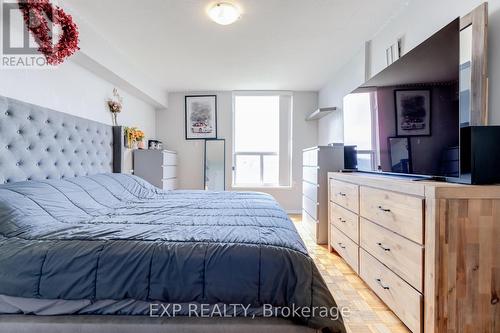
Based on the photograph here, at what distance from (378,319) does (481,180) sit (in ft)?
3.27

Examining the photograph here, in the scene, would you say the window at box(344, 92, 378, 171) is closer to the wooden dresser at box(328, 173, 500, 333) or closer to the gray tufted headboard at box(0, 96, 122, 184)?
the wooden dresser at box(328, 173, 500, 333)

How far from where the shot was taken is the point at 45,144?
6.11 ft

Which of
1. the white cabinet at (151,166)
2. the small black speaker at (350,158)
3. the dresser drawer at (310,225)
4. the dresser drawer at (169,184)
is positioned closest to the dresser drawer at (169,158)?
the white cabinet at (151,166)

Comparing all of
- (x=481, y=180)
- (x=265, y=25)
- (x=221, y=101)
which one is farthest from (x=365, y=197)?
(x=221, y=101)

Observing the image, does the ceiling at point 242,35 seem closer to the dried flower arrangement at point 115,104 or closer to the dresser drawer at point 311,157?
the dried flower arrangement at point 115,104

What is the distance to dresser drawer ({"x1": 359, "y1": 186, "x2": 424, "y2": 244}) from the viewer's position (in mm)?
1277

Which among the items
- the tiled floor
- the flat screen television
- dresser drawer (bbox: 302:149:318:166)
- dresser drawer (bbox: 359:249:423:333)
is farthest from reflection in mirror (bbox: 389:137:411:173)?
dresser drawer (bbox: 302:149:318:166)

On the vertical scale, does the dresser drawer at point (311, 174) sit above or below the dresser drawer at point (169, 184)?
above

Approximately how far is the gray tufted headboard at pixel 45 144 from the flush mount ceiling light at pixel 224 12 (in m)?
1.51

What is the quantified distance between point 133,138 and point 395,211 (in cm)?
314

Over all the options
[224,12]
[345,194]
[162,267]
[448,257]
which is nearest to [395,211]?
[448,257]

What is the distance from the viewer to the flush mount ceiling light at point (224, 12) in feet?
6.66

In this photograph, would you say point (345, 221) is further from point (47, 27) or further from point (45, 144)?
point (47, 27)

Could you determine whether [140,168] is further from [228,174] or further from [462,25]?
[462,25]
